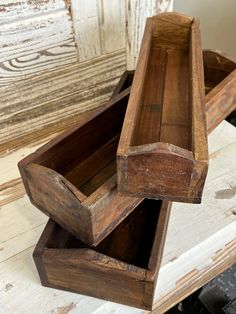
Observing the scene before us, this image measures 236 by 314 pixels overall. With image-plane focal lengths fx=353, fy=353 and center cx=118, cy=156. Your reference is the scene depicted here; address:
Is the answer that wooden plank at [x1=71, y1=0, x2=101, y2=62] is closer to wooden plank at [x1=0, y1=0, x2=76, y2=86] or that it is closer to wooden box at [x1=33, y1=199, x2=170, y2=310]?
wooden plank at [x1=0, y1=0, x2=76, y2=86]

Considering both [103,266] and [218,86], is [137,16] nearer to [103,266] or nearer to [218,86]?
[218,86]

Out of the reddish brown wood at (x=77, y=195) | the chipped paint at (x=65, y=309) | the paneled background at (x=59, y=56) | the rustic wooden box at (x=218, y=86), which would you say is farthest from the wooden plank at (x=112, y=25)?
the chipped paint at (x=65, y=309)

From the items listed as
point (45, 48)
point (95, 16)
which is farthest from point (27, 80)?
point (95, 16)

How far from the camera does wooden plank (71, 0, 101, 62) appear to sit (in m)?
0.71

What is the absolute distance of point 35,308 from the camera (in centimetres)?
50

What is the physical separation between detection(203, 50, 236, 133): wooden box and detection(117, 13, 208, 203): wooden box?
0.05 meters

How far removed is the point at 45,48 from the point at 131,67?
0.75 ft

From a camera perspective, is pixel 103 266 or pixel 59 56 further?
pixel 59 56

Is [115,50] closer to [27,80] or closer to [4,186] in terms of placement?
[27,80]

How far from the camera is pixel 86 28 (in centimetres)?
74

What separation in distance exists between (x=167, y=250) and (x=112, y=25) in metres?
0.49

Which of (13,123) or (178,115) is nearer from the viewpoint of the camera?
(178,115)

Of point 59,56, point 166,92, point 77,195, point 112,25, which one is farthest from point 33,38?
point 77,195

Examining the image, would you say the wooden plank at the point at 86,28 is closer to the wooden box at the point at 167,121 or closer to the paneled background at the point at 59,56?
the paneled background at the point at 59,56
